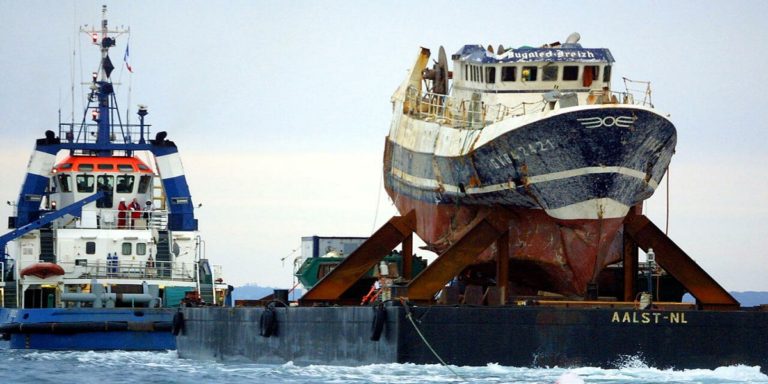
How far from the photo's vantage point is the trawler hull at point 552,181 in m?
52.2

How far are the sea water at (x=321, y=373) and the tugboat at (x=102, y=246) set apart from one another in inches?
256

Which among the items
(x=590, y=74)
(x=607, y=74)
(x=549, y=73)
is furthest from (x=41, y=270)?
(x=607, y=74)

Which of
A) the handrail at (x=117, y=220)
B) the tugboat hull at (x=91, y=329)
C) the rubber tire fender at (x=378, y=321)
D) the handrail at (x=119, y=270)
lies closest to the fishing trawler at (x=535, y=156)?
the rubber tire fender at (x=378, y=321)

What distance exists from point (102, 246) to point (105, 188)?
12.7 feet

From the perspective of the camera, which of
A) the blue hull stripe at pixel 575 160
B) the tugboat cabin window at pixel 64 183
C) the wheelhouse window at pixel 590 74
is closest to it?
the blue hull stripe at pixel 575 160

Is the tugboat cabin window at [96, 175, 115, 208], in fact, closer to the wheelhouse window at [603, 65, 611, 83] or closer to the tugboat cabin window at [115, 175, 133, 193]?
the tugboat cabin window at [115, 175, 133, 193]

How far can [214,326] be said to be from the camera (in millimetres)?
62156

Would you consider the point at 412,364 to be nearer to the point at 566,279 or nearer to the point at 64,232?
the point at 566,279

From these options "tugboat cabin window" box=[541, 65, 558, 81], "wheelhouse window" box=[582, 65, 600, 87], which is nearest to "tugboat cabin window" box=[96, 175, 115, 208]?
"tugboat cabin window" box=[541, 65, 558, 81]

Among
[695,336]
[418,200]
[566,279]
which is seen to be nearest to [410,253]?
[418,200]

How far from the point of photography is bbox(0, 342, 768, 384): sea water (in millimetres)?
50031

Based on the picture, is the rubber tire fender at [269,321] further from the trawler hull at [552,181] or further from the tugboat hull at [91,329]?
the tugboat hull at [91,329]

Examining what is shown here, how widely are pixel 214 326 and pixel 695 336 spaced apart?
16.0 meters

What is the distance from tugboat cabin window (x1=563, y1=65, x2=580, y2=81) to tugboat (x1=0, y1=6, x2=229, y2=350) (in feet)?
52.2
